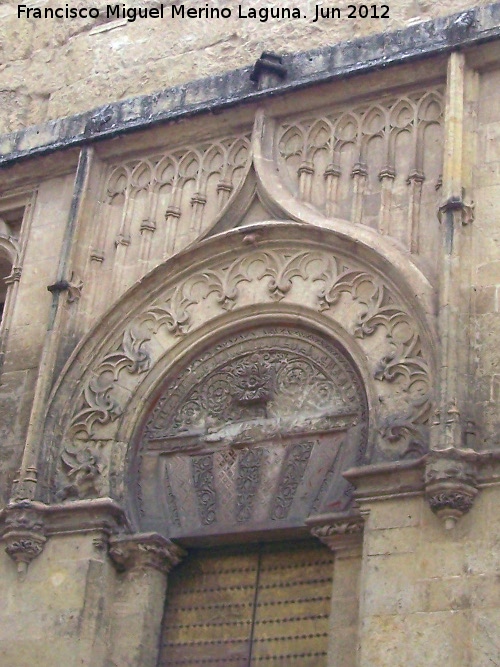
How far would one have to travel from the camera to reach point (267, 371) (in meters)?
11.2

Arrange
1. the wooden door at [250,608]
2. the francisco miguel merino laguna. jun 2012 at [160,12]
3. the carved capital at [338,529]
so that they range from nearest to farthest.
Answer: the carved capital at [338,529] < the wooden door at [250,608] < the francisco miguel merino laguna. jun 2012 at [160,12]

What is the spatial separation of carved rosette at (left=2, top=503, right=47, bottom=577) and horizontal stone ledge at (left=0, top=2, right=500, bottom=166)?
11.2ft

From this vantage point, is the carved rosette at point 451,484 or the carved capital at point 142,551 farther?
the carved capital at point 142,551

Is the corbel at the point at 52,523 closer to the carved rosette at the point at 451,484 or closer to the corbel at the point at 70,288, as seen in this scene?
the corbel at the point at 70,288

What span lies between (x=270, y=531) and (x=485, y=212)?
2.82 m

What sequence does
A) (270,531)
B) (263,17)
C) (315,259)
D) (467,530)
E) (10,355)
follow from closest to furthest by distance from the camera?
(467,530) → (270,531) → (315,259) → (10,355) → (263,17)

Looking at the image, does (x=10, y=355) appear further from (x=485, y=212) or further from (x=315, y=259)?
(x=485, y=212)

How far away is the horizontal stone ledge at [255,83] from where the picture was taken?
37.0 ft

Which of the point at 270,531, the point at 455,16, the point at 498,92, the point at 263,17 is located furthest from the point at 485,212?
the point at 263,17

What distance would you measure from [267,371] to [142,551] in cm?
168

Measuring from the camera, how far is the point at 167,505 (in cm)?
1109

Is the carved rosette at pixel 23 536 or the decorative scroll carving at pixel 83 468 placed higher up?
the decorative scroll carving at pixel 83 468

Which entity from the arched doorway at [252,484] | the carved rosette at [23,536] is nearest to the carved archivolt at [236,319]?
the arched doorway at [252,484]

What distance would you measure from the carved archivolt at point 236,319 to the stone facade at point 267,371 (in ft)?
0.07
